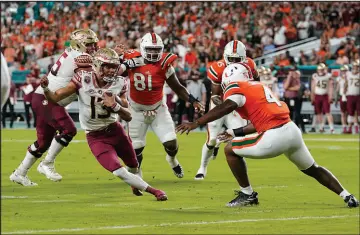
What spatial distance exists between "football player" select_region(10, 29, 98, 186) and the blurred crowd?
12434mm

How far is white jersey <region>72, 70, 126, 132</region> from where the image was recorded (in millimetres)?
8945

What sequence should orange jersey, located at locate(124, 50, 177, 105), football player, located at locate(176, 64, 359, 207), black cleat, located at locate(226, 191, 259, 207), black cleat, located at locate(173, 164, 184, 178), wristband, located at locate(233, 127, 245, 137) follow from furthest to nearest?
black cleat, located at locate(173, 164, 184, 178), orange jersey, located at locate(124, 50, 177, 105), black cleat, located at locate(226, 191, 259, 207), wristband, located at locate(233, 127, 245, 137), football player, located at locate(176, 64, 359, 207)

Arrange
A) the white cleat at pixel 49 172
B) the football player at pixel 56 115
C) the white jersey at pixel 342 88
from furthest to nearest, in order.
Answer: the white jersey at pixel 342 88, the white cleat at pixel 49 172, the football player at pixel 56 115

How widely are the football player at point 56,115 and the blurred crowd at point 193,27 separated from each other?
12.4 m

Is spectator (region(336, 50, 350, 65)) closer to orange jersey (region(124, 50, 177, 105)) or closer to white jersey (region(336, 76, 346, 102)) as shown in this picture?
white jersey (region(336, 76, 346, 102))

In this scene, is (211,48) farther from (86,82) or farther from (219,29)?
(86,82)

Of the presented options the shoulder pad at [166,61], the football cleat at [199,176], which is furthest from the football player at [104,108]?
the football cleat at [199,176]

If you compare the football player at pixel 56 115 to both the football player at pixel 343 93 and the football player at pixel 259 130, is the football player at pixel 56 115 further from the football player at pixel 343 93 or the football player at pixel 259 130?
the football player at pixel 343 93

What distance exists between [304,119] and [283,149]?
47.7ft

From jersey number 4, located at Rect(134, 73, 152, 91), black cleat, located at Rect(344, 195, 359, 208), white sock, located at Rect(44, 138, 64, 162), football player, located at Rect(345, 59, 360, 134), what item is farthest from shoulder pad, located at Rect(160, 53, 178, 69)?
football player, located at Rect(345, 59, 360, 134)

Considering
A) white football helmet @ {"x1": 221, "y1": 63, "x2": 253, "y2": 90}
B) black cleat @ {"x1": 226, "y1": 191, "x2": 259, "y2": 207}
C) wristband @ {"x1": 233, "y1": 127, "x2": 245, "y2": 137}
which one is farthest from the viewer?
black cleat @ {"x1": 226, "y1": 191, "x2": 259, "y2": 207}

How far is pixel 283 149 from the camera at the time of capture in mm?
8336

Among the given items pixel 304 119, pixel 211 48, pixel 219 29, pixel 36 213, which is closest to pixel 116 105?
pixel 36 213

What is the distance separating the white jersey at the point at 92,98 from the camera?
8945mm
